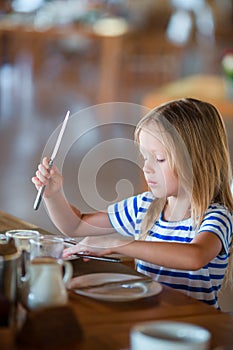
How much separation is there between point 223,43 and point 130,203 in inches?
414

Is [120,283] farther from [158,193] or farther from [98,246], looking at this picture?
[158,193]

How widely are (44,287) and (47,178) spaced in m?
0.67

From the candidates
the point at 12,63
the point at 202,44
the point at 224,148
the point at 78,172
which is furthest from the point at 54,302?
the point at 202,44

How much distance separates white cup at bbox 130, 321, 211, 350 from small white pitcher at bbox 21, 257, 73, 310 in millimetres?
214

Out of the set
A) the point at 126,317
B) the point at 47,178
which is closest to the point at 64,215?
the point at 47,178

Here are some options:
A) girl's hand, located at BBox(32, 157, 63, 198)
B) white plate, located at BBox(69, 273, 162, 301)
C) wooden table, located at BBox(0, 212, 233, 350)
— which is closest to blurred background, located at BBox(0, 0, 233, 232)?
girl's hand, located at BBox(32, 157, 63, 198)

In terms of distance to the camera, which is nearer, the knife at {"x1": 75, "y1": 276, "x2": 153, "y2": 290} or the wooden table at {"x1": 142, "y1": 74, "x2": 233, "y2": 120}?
the knife at {"x1": 75, "y1": 276, "x2": 153, "y2": 290}

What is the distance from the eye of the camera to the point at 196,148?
6.40 ft

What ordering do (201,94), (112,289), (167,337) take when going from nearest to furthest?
(167,337) → (112,289) → (201,94)

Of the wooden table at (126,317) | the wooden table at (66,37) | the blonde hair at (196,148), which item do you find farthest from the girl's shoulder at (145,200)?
the wooden table at (66,37)

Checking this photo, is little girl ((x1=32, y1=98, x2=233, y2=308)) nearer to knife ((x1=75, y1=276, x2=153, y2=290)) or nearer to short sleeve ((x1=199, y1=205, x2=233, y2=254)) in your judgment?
short sleeve ((x1=199, y1=205, x2=233, y2=254))

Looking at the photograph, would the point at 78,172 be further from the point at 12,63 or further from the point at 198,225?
the point at 12,63

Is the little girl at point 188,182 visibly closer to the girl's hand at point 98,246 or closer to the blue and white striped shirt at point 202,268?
the blue and white striped shirt at point 202,268

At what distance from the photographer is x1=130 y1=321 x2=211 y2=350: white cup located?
1152 millimetres
